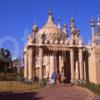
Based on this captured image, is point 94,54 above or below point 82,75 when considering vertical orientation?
above

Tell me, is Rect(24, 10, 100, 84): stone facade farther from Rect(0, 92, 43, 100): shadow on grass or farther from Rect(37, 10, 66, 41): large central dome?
Rect(0, 92, 43, 100): shadow on grass

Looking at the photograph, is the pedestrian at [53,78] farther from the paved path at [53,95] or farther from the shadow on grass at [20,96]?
the shadow on grass at [20,96]

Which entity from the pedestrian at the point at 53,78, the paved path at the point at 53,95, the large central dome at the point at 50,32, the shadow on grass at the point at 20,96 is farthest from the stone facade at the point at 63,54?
the shadow on grass at the point at 20,96

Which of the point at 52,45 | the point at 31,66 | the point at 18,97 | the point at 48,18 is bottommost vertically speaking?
the point at 18,97

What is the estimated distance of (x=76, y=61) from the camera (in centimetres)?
4047

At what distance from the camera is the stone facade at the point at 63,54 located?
122 feet

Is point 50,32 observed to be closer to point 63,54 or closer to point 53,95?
point 63,54

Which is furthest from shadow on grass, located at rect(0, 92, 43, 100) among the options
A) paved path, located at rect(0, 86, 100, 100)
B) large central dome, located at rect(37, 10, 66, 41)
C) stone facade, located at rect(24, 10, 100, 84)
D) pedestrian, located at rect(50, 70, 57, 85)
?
large central dome, located at rect(37, 10, 66, 41)

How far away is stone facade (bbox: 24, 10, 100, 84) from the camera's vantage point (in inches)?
1459

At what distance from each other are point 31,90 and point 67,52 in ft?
40.1

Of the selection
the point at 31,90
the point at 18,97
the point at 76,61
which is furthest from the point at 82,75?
the point at 18,97

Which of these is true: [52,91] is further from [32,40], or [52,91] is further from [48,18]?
[48,18]

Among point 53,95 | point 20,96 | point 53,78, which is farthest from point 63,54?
point 20,96

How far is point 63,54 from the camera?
1617 inches
